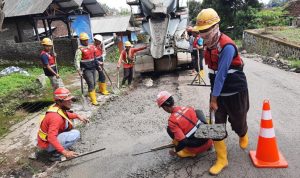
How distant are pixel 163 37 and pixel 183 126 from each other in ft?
21.8

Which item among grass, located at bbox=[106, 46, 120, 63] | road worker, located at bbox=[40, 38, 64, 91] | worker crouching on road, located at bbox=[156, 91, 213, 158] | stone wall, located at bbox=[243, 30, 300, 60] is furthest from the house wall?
worker crouching on road, located at bbox=[156, 91, 213, 158]

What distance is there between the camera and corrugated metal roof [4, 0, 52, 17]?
50.6ft

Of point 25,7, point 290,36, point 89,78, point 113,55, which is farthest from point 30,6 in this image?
point 290,36

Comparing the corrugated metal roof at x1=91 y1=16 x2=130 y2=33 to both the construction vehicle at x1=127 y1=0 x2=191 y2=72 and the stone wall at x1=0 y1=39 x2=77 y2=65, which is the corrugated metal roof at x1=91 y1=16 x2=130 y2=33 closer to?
the stone wall at x1=0 y1=39 x2=77 y2=65

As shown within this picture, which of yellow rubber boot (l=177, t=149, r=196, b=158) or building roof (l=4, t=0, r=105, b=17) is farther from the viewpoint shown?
building roof (l=4, t=0, r=105, b=17)

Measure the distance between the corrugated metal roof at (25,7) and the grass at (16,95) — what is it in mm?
5992

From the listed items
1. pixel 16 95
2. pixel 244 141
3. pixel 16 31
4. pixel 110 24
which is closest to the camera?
pixel 244 141

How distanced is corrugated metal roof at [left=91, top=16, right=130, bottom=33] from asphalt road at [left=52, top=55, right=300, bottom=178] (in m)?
17.5

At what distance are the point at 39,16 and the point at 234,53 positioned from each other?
15126 millimetres

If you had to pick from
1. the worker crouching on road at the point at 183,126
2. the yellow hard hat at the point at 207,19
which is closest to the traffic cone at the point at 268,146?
the worker crouching on road at the point at 183,126

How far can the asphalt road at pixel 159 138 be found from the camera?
3914mm

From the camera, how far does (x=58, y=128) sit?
4402mm

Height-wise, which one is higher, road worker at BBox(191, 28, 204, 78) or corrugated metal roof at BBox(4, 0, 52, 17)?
corrugated metal roof at BBox(4, 0, 52, 17)

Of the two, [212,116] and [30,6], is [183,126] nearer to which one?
[212,116]
